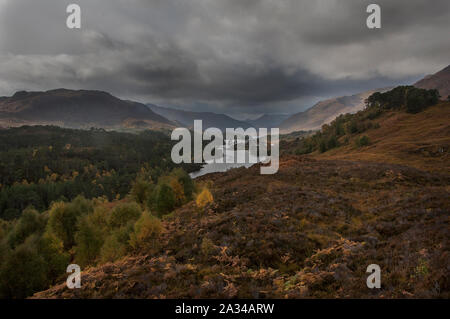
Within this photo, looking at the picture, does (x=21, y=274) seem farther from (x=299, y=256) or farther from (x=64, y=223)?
(x=299, y=256)

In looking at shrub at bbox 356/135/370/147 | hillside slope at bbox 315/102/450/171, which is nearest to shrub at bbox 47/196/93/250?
hillside slope at bbox 315/102/450/171

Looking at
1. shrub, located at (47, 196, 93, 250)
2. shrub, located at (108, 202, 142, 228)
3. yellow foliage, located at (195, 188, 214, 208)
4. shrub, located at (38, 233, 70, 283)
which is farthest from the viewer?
shrub, located at (47, 196, 93, 250)

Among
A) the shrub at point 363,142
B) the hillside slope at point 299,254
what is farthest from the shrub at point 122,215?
the shrub at point 363,142

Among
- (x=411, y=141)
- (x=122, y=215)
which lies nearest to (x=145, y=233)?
(x=122, y=215)

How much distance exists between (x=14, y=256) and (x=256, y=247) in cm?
2769

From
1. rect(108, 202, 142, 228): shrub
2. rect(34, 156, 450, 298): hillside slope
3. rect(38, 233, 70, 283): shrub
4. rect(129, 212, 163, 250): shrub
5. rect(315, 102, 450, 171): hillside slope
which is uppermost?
rect(315, 102, 450, 171): hillside slope

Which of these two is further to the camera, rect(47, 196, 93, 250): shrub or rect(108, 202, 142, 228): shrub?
rect(47, 196, 93, 250): shrub

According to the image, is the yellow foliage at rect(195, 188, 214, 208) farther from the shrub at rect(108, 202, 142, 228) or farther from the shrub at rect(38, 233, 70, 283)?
the shrub at rect(38, 233, 70, 283)

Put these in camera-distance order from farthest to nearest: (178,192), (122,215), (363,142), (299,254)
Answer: (363,142)
(178,192)
(122,215)
(299,254)

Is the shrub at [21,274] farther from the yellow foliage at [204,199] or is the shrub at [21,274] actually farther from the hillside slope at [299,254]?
the yellow foliage at [204,199]

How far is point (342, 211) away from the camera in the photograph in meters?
18.6

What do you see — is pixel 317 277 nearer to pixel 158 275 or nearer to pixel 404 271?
pixel 404 271

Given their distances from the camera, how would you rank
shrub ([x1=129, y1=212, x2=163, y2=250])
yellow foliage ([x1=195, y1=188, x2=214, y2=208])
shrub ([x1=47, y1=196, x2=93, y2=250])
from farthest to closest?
shrub ([x1=47, y1=196, x2=93, y2=250]) → yellow foliage ([x1=195, y1=188, x2=214, y2=208]) → shrub ([x1=129, y1=212, x2=163, y2=250])
